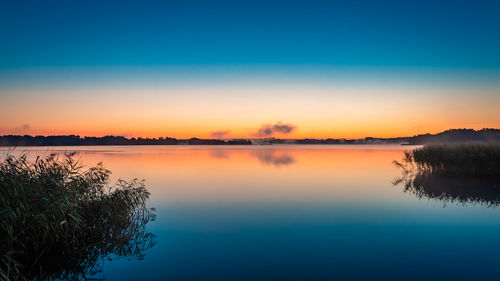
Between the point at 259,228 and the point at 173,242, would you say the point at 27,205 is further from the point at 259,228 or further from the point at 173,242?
the point at 259,228

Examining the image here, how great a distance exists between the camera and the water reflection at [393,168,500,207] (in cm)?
1420

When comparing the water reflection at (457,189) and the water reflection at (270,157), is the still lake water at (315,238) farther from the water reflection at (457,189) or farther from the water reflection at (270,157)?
the water reflection at (270,157)

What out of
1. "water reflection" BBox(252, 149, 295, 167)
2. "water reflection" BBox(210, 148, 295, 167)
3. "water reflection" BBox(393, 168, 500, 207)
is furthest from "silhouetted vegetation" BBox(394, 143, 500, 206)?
"water reflection" BBox(252, 149, 295, 167)

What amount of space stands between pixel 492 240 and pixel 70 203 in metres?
11.6

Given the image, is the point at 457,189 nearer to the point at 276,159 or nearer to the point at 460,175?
the point at 460,175

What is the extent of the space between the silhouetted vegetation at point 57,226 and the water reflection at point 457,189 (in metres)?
13.8

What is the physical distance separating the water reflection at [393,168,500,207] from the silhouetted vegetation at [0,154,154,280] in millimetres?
13814

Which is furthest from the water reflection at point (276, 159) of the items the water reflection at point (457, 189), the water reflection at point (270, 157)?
the water reflection at point (457, 189)

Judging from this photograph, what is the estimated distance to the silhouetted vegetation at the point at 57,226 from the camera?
238 inches

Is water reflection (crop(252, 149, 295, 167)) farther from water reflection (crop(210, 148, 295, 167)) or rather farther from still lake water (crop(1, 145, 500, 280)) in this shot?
still lake water (crop(1, 145, 500, 280))

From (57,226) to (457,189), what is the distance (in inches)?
727

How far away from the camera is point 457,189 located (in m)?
16.6

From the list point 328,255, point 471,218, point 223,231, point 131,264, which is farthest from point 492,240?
point 131,264

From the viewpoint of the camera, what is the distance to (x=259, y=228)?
34.4 ft
